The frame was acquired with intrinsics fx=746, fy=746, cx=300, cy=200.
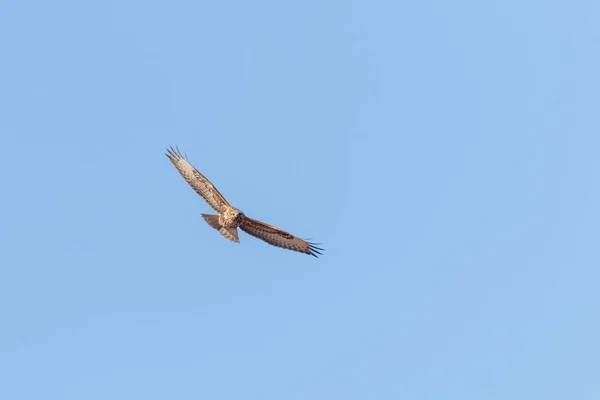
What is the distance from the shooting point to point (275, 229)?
2767 cm

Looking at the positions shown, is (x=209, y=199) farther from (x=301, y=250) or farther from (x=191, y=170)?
(x=301, y=250)

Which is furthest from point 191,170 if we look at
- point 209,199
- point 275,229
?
point 275,229

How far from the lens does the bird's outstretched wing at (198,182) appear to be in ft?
89.7

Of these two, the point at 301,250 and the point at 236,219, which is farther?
the point at 301,250

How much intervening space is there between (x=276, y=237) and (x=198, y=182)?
362 cm

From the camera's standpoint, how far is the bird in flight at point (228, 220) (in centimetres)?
2719

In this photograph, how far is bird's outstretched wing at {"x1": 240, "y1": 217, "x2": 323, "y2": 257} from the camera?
2758 cm

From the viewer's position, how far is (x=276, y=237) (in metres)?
28.5

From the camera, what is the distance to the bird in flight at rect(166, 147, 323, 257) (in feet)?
89.2

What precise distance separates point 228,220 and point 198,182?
195cm

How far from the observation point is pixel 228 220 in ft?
88.9

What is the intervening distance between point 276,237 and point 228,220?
229 centimetres

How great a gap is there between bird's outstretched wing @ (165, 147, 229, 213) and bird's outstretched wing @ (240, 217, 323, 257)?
1210mm

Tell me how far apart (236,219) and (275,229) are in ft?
5.24
